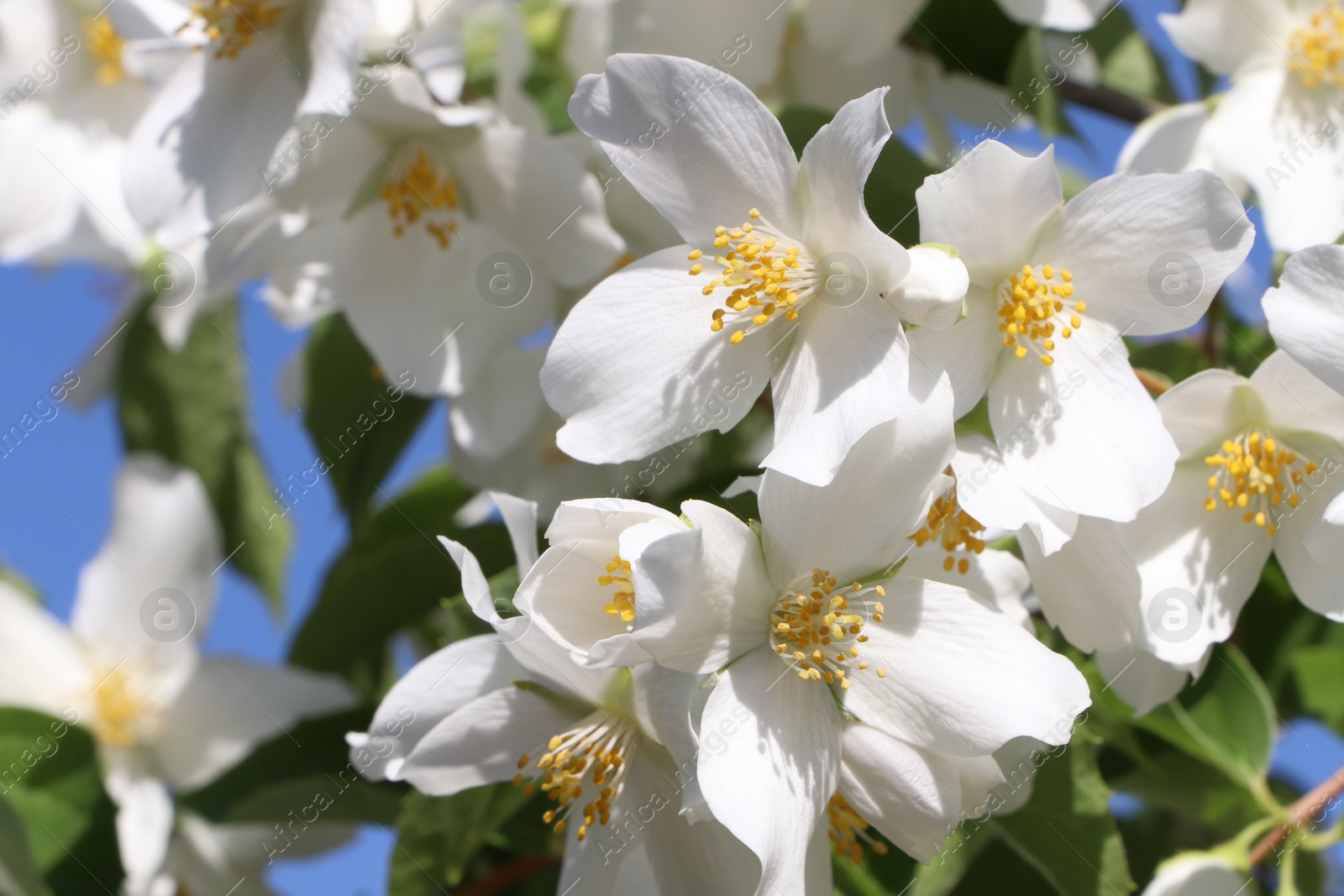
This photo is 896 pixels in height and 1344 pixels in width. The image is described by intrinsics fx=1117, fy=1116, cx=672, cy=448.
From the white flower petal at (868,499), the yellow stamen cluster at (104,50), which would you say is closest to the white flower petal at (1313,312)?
the white flower petal at (868,499)

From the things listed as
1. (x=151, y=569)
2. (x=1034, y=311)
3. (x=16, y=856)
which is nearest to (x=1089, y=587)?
(x=1034, y=311)

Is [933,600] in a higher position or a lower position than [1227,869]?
higher

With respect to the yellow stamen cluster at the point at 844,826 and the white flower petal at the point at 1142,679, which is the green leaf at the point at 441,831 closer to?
the yellow stamen cluster at the point at 844,826

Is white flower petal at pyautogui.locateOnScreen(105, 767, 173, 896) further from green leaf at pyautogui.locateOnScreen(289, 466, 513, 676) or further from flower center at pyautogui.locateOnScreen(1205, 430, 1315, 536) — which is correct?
flower center at pyautogui.locateOnScreen(1205, 430, 1315, 536)

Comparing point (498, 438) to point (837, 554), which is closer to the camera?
A: point (837, 554)

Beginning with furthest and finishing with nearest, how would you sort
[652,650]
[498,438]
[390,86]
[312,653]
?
1. [312,653]
2. [498,438]
3. [390,86]
4. [652,650]

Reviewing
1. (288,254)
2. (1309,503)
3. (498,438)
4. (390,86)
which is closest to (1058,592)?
(1309,503)

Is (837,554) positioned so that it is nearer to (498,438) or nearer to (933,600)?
(933,600)
